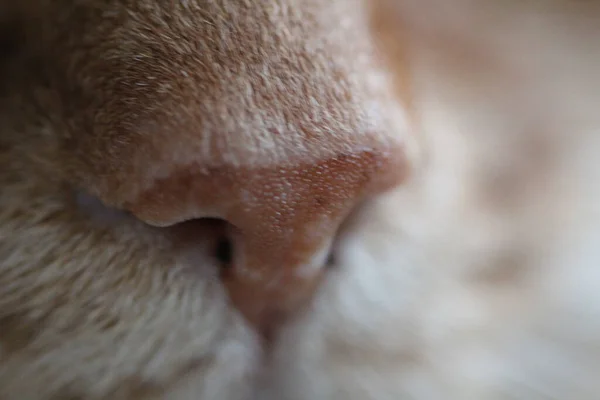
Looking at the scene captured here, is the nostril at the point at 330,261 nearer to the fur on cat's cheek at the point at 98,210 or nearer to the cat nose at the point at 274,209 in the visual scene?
the cat nose at the point at 274,209

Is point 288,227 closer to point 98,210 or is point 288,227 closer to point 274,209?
point 274,209

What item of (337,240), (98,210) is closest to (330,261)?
(337,240)

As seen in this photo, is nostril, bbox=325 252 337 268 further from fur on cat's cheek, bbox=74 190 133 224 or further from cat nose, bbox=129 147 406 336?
fur on cat's cheek, bbox=74 190 133 224

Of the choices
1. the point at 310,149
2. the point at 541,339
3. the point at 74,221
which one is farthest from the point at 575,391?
the point at 74,221

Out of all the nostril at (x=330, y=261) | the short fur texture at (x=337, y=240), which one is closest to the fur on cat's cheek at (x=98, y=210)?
the short fur texture at (x=337, y=240)

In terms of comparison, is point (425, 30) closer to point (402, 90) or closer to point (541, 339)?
point (402, 90)
